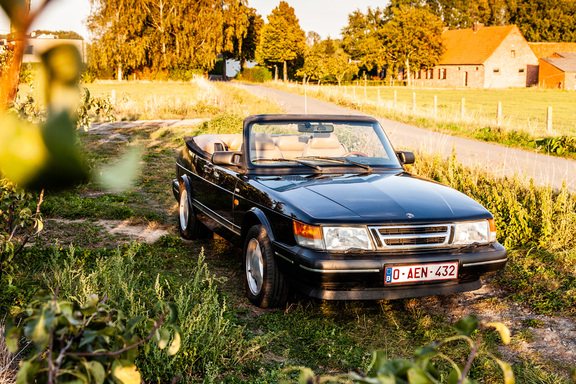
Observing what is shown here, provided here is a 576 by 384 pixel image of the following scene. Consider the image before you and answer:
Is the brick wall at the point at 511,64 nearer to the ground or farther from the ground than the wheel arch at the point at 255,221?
farther from the ground

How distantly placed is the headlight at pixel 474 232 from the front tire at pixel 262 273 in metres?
1.33

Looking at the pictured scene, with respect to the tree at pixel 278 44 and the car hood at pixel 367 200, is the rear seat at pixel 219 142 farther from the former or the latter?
the tree at pixel 278 44

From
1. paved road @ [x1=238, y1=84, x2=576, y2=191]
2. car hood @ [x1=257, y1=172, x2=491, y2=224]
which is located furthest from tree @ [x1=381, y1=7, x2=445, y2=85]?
car hood @ [x1=257, y1=172, x2=491, y2=224]

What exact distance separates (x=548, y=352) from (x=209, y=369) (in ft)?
7.40

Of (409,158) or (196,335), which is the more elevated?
(409,158)

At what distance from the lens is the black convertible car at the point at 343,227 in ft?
13.4

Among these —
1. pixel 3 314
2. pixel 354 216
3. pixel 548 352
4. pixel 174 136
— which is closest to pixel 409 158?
pixel 354 216

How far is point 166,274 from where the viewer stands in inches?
211

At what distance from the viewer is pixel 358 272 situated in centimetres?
400

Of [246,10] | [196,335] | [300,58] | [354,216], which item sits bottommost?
[196,335]

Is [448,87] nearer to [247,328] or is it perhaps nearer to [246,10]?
[246,10]

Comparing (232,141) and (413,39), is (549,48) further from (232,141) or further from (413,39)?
(232,141)

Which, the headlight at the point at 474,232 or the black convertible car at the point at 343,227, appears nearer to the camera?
the black convertible car at the point at 343,227

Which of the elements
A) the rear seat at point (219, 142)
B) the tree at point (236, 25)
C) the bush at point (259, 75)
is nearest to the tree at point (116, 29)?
the rear seat at point (219, 142)
